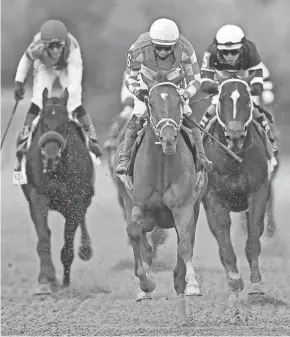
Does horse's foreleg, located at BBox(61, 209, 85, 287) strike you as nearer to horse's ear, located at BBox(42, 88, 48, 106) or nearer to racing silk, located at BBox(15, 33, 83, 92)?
horse's ear, located at BBox(42, 88, 48, 106)

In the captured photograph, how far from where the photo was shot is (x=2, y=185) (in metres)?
19.2

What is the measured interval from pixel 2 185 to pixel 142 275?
9.96m

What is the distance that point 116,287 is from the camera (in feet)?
42.4

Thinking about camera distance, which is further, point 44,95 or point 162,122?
point 44,95

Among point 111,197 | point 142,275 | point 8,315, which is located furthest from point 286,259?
point 142,275

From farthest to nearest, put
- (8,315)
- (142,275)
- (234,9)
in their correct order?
(234,9) → (8,315) → (142,275)

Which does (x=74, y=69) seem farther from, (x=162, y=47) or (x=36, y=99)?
(x=162, y=47)

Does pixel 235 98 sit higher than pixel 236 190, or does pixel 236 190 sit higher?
pixel 235 98

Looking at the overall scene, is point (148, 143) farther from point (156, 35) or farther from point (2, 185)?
point (2, 185)

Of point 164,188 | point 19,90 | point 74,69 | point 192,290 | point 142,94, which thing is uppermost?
point 74,69

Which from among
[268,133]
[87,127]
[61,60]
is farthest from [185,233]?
[61,60]

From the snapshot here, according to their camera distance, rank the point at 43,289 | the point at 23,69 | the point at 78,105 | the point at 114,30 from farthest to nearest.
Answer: the point at 114,30
the point at 23,69
the point at 78,105
the point at 43,289

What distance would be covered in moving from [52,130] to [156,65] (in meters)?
2.50

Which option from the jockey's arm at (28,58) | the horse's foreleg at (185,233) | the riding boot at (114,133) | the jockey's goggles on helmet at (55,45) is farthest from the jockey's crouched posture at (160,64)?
the riding boot at (114,133)
